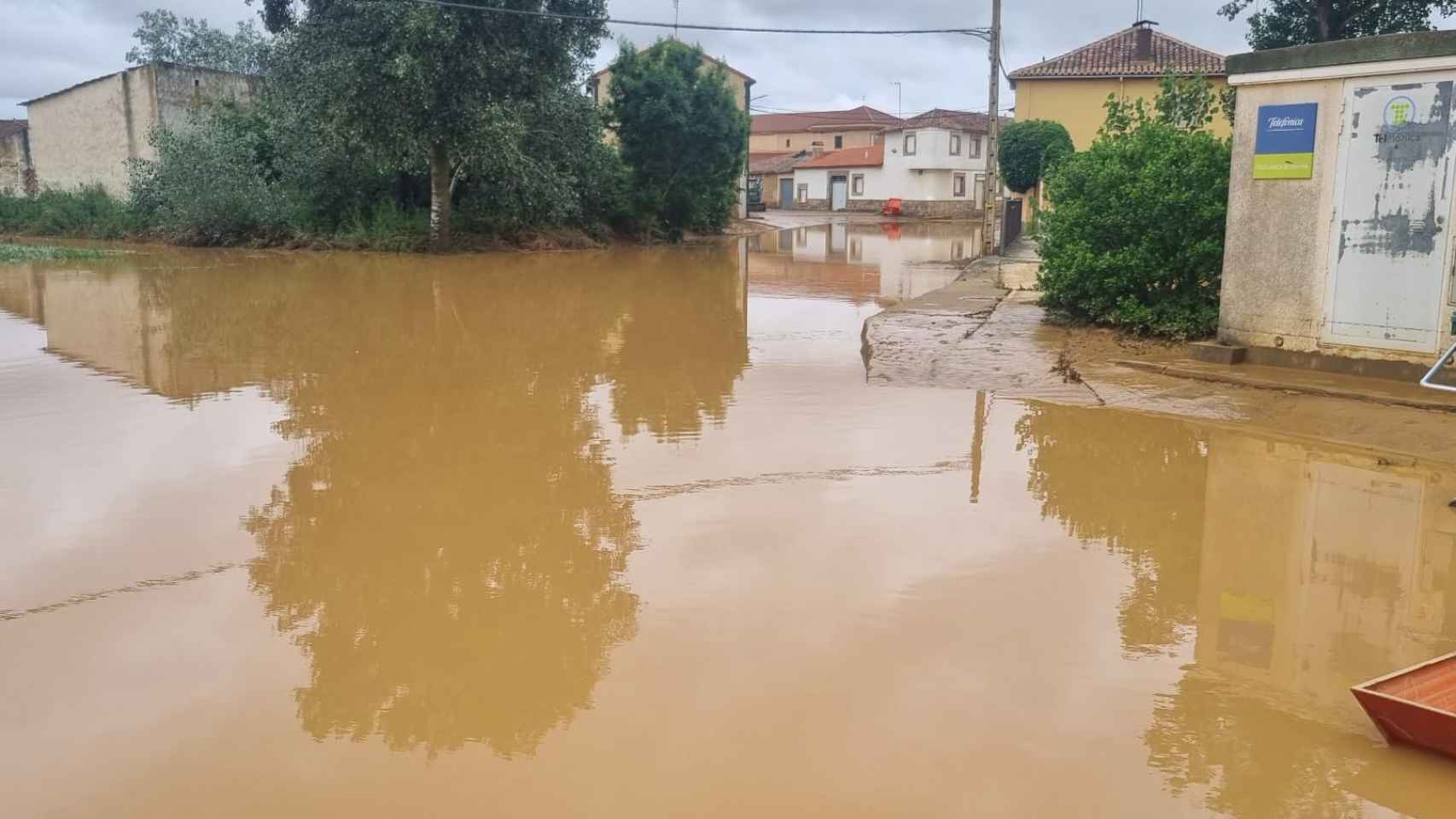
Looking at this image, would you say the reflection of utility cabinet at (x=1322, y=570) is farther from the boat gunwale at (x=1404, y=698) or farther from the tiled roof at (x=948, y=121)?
the tiled roof at (x=948, y=121)

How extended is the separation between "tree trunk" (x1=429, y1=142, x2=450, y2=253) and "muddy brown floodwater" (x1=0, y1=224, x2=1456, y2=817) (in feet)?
55.0

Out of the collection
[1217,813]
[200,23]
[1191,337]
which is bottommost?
[1217,813]

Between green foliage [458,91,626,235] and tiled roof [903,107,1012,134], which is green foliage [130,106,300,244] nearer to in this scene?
green foliage [458,91,626,235]

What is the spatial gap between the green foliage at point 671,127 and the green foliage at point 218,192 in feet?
33.6

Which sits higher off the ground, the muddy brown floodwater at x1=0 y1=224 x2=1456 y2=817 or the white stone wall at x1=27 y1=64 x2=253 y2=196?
the white stone wall at x1=27 y1=64 x2=253 y2=196

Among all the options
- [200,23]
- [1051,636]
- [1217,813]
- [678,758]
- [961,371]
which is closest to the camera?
[1217,813]

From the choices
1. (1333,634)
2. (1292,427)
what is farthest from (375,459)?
(1292,427)

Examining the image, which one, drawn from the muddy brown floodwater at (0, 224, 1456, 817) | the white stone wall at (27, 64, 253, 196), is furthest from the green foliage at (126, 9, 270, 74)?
the muddy brown floodwater at (0, 224, 1456, 817)

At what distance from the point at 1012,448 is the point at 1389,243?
166 inches

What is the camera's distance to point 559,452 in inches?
340

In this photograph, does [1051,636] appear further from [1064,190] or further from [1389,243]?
[1064,190]

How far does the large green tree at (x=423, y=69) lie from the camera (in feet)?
79.0

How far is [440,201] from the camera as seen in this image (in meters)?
A: 28.3

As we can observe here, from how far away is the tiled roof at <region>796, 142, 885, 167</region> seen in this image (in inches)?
2719
